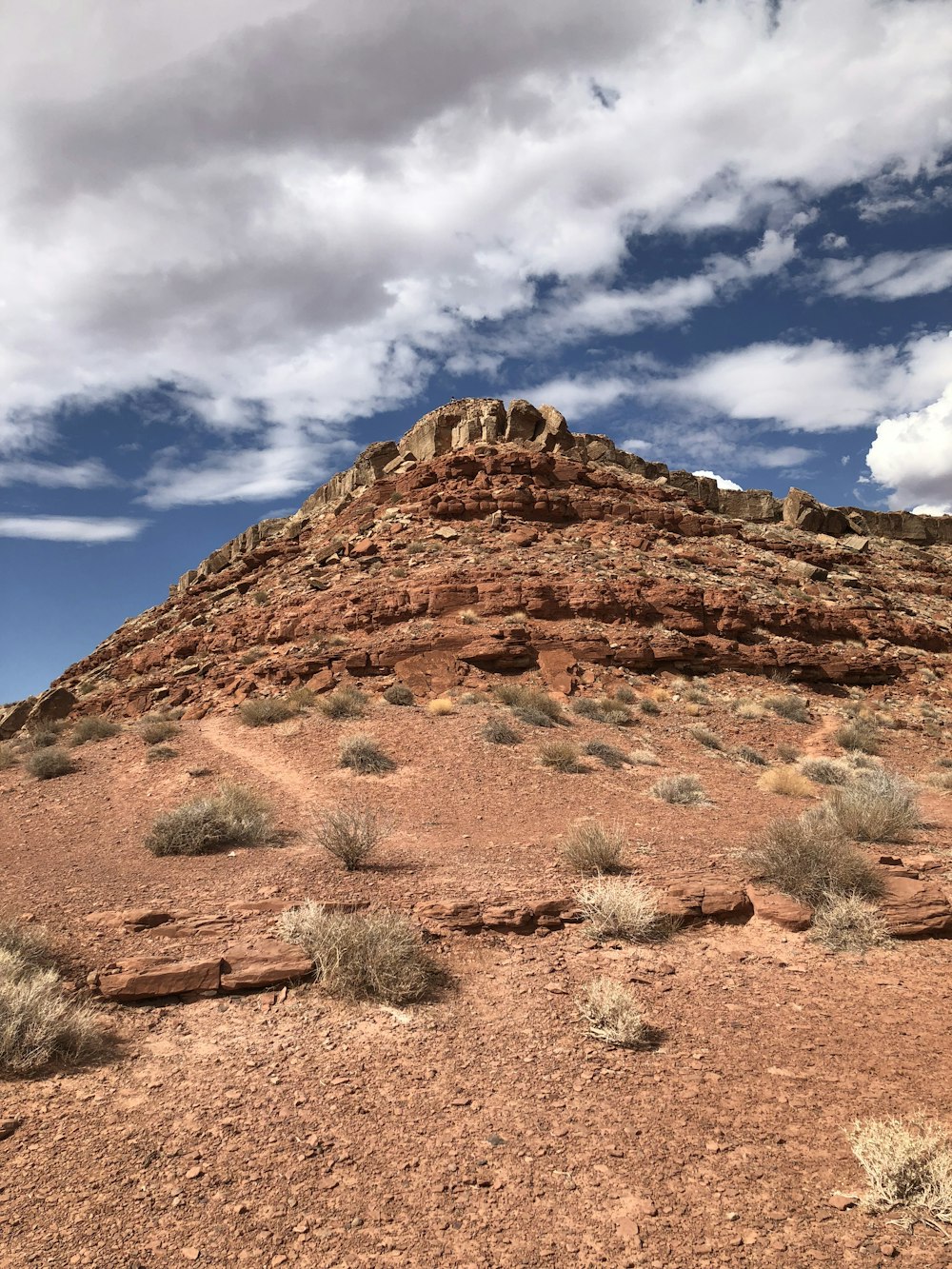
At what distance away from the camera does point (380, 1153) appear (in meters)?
3.60

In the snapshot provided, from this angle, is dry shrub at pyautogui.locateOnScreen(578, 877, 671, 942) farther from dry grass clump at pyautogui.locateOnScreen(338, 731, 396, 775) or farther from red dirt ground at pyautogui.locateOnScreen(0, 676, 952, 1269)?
dry grass clump at pyautogui.locateOnScreen(338, 731, 396, 775)

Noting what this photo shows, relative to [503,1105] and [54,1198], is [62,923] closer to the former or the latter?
[54,1198]

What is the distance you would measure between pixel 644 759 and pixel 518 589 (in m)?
8.38

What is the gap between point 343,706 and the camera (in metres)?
16.8

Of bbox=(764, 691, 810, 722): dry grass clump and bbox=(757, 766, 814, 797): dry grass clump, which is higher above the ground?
bbox=(764, 691, 810, 722): dry grass clump

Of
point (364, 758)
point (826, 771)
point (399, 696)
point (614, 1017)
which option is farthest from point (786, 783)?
point (614, 1017)

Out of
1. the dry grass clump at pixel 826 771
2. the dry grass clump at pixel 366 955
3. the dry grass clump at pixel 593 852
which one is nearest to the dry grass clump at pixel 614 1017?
the dry grass clump at pixel 366 955

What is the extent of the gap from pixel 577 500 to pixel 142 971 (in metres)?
24.7

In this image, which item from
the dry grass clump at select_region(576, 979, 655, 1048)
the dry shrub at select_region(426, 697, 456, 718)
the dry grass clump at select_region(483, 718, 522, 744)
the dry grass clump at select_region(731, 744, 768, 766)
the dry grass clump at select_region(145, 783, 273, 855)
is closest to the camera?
the dry grass clump at select_region(576, 979, 655, 1048)

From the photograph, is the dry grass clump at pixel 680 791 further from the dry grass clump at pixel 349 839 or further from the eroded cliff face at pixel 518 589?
the eroded cliff face at pixel 518 589

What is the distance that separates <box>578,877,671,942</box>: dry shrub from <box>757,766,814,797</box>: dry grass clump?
7.52 meters

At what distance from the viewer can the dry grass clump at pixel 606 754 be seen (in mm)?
13961

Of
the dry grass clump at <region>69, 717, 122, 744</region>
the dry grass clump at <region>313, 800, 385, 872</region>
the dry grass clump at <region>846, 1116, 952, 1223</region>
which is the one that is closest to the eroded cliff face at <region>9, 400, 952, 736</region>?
the dry grass clump at <region>69, 717, 122, 744</region>

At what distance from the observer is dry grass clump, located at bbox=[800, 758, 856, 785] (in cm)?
1408
